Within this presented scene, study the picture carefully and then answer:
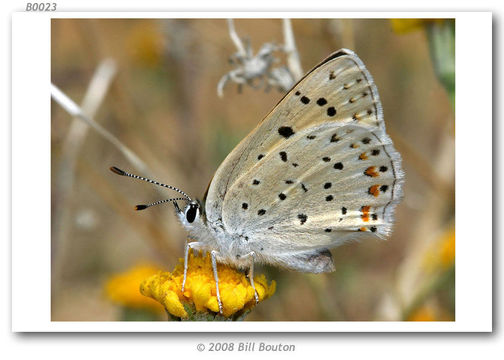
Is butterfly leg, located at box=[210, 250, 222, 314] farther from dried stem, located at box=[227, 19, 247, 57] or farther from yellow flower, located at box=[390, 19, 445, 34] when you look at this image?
yellow flower, located at box=[390, 19, 445, 34]

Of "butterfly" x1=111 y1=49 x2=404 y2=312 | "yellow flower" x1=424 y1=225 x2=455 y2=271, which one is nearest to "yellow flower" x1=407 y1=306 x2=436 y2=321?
"yellow flower" x1=424 y1=225 x2=455 y2=271

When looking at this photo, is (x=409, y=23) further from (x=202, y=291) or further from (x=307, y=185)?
(x=202, y=291)

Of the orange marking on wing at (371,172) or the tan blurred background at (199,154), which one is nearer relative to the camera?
the orange marking on wing at (371,172)

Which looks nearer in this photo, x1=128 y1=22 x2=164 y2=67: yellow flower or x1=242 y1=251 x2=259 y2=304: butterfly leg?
x1=242 y1=251 x2=259 y2=304: butterfly leg

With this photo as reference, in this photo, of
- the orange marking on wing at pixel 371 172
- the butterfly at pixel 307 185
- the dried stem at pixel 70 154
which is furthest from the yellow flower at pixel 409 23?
the dried stem at pixel 70 154

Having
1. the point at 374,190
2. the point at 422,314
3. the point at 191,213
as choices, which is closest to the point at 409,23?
the point at 374,190

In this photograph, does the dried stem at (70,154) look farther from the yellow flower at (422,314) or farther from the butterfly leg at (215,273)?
the yellow flower at (422,314)

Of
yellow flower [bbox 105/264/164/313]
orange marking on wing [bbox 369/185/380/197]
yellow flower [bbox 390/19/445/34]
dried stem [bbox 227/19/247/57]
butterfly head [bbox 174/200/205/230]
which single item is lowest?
yellow flower [bbox 105/264/164/313]
